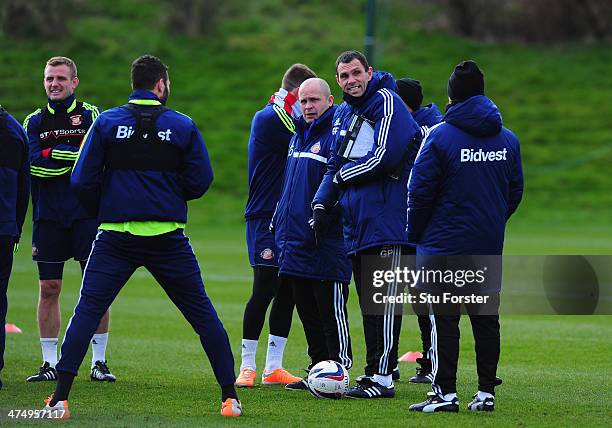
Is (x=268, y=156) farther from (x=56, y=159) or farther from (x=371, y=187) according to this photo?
(x=56, y=159)

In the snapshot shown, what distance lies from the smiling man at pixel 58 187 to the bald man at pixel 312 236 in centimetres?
185

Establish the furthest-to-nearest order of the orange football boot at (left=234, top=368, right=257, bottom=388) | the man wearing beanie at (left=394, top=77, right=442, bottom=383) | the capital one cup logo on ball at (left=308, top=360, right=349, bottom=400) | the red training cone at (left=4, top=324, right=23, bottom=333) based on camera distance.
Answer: the red training cone at (left=4, top=324, right=23, bottom=333), the man wearing beanie at (left=394, top=77, right=442, bottom=383), the orange football boot at (left=234, top=368, right=257, bottom=388), the capital one cup logo on ball at (left=308, top=360, right=349, bottom=400)

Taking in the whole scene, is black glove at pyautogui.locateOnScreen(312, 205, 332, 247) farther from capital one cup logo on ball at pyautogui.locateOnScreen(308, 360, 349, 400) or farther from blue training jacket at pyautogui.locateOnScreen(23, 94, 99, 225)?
blue training jacket at pyautogui.locateOnScreen(23, 94, 99, 225)

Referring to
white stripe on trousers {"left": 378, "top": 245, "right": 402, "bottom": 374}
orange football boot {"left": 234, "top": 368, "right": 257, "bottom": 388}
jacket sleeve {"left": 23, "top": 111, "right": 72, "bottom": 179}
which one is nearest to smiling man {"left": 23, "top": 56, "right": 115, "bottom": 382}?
jacket sleeve {"left": 23, "top": 111, "right": 72, "bottom": 179}

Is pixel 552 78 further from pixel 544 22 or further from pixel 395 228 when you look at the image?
pixel 395 228

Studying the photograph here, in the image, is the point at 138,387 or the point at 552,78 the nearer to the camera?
the point at 138,387

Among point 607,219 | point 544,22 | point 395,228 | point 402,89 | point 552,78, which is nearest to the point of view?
point 395,228

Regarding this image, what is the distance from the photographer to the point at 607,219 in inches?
1238

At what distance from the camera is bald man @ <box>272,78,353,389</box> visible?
943cm

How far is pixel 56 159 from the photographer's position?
1034cm

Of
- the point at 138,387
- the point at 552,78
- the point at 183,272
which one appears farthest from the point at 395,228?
the point at 552,78

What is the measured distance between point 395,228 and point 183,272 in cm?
169

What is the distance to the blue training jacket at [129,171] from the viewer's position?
8.16 m

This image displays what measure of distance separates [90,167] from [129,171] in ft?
0.86
